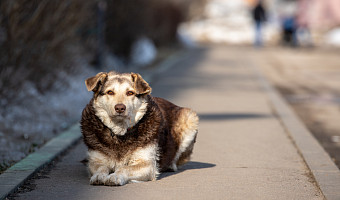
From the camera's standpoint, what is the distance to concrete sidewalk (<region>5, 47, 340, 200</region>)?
20.1 ft

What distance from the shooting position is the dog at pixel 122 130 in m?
6.39

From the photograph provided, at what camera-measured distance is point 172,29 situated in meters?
34.2

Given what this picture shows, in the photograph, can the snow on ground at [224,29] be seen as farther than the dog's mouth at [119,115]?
Yes

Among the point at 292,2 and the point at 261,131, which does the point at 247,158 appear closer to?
the point at 261,131

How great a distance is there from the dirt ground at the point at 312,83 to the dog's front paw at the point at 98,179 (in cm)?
308

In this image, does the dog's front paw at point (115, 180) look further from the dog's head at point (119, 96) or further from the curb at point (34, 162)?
the curb at point (34, 162)

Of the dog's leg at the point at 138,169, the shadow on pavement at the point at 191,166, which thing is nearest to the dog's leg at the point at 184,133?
the shadow on pavement at the point at 191,166

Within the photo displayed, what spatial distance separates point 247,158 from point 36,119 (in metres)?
4.42

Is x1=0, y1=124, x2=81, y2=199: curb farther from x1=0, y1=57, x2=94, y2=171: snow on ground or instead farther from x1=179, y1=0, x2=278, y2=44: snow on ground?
x1=179, y1=0, x2=278, y2=44: snow on ground

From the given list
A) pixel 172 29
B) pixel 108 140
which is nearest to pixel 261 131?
pixel 108 140

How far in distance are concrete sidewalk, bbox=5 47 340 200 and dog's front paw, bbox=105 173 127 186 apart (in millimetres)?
52

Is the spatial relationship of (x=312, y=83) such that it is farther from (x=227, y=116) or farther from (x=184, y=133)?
(x=184, y=133)

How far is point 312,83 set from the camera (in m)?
18.9

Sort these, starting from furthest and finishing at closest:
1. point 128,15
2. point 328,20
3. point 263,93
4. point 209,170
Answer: point 328,20 → point 128,15 → point 263,93 → point 209,170
